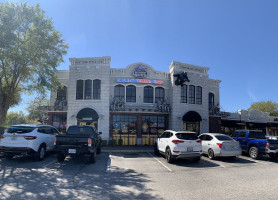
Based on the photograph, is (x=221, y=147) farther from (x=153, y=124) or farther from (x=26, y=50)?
(x=26, y=50)

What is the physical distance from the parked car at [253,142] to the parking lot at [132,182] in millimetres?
2915

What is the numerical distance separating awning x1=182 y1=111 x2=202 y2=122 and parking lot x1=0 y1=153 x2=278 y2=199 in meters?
9.08

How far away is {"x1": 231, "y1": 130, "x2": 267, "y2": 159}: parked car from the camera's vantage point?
446 inches

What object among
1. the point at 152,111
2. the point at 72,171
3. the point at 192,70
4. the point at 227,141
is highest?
the point at 192,70

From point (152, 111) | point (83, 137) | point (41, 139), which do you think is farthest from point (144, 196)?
point (152, 111)

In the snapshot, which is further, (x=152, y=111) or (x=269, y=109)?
(x=269, y=109)

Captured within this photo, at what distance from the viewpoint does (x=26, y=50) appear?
13.1m

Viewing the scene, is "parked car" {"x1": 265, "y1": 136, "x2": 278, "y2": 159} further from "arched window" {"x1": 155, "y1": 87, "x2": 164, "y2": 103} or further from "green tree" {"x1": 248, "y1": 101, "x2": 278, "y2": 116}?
"green tree" {"x1": 248, "y1": 101, "x2": 278, "y2": 116}

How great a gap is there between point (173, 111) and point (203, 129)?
3.94m

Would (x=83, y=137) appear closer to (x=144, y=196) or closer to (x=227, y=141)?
(x=144, y=196)

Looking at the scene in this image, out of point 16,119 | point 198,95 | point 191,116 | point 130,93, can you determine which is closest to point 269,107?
point 198,95

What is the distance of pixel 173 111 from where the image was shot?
18141 millimetres

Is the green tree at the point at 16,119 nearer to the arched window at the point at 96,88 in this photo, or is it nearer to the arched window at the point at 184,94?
the arched window at the point at 96,88

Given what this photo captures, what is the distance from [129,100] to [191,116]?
625 centimetres
